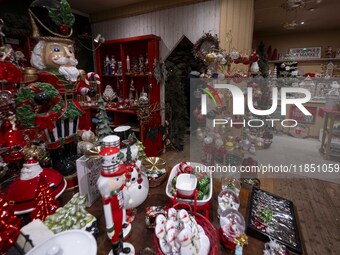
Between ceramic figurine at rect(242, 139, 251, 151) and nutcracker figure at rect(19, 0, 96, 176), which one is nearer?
nutcracker figure at rect(19, 0, 96, 176)

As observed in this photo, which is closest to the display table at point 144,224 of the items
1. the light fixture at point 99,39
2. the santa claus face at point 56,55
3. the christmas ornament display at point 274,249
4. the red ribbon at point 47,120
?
the christmas ornament display at point 274,249

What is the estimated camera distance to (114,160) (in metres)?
0.54

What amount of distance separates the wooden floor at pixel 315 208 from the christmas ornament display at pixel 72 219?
105 centimetres

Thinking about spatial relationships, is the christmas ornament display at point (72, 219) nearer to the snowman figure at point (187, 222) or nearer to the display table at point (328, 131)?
the snowman figure at point (187, 222)

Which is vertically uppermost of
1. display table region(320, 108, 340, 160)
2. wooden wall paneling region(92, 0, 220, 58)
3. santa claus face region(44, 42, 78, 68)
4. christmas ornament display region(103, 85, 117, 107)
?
wooden wall paneling region(92, 0, 220, 58)

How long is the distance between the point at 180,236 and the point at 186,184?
333 millimetres

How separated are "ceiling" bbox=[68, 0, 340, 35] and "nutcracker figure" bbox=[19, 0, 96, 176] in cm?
218

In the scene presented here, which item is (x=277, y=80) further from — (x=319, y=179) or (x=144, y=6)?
(x=144, y=6)

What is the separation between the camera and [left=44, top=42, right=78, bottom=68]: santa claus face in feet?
3.11

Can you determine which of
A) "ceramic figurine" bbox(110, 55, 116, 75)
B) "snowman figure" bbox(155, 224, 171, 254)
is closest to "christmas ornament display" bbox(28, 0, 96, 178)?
"snowman figure" bbox(155, 224, 171, 254)

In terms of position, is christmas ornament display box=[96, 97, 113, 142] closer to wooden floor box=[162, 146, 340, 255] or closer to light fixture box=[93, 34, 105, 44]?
wooden floor box=[162, 146, 340, 255]

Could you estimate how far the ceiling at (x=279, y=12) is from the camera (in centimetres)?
278

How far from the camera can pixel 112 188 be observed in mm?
526

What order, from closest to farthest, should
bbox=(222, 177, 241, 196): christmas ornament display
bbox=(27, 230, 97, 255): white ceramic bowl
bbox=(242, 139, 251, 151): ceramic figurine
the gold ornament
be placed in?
bbox=(27, 230, 97, 255): white ceramic bowl
bbox=(222, 177, 241, 196): christmas ornament display
the gold ornament
bbox=(242, 139, 251, 151): ceramic figurine
